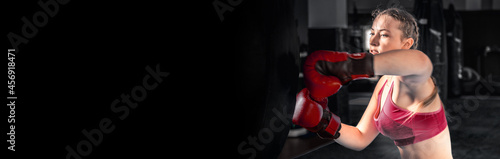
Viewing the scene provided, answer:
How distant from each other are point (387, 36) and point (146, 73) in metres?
0.42

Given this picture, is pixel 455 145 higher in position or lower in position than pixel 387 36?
lower

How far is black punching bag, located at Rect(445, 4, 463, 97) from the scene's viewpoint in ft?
17.6

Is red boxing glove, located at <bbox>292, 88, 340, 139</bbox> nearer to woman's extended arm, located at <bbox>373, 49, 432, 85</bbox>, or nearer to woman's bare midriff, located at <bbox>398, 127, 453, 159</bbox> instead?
woman's extended arm, located at <bbox>373, 49, 432, 85</bbox>

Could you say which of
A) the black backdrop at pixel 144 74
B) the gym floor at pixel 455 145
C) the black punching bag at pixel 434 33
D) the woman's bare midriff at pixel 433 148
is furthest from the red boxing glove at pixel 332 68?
the black punching bag at pixel 434 33

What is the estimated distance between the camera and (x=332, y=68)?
0.47m

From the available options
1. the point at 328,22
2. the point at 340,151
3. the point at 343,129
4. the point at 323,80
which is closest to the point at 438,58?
the point at 328,22

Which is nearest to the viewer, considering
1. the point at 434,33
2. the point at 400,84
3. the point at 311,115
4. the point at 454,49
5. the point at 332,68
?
the point at 332,68

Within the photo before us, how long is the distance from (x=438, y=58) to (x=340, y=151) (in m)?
2.94

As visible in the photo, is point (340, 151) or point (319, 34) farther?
point (319, 34)

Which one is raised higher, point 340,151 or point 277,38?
point 277,38

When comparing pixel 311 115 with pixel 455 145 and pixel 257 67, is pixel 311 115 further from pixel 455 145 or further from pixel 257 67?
pixel 455 145

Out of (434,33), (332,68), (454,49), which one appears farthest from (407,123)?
(454,49)

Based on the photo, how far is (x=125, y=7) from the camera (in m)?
0.33

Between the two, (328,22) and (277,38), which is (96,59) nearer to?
(277,38)
